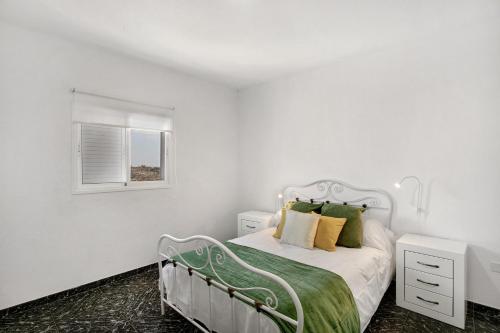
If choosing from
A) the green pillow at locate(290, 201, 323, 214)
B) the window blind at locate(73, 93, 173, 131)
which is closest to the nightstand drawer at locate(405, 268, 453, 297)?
the green pillow at locate(290, 201, 323, 214)

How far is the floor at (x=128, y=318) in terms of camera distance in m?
2.17

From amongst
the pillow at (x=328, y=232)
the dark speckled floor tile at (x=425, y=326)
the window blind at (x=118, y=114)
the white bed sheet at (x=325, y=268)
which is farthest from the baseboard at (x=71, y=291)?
the dark speckled floor tile at (x=425, y=326)

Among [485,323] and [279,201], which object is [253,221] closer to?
[279,201]

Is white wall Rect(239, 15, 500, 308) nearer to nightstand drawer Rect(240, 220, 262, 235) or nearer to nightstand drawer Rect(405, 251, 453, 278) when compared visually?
nightstand drawer Rect(405, 251, 453, 278)

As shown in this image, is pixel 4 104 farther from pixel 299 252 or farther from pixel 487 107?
pixel 487 107

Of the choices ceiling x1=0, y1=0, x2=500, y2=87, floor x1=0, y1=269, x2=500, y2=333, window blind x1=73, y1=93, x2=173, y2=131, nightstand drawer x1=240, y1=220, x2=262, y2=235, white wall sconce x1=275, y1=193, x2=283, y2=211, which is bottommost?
floor x1=0, y1=269, x2=500, y2=333

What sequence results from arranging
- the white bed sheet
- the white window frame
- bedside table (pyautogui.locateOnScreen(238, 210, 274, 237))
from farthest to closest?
1. bedside table (pyautogui.locateOnScreen(238, 210, 274, 237))
2. the white window frame
3. the white bed sheet

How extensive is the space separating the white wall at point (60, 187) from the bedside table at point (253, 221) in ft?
2.66

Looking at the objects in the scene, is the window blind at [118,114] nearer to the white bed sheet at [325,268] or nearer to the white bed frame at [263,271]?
the white bed frame at [263,271]

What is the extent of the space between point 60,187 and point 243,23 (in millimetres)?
2466

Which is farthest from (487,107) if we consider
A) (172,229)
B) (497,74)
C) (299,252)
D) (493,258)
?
(172,229)

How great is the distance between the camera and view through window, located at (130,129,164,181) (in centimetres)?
326

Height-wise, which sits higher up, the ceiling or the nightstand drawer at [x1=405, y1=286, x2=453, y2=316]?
the ceiling

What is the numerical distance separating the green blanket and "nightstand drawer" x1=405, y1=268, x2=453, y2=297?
0.94 meters
